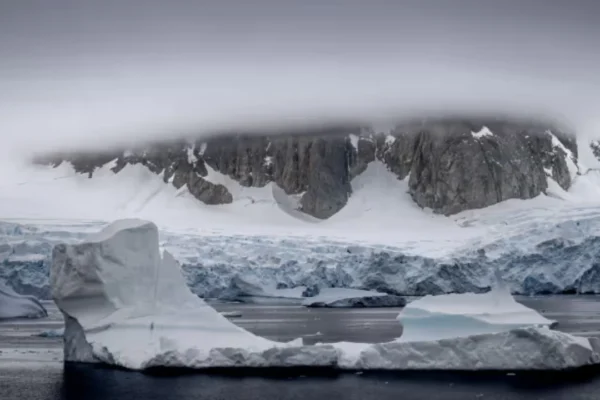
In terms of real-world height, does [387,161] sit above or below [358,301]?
above

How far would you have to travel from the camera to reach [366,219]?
9875 cm

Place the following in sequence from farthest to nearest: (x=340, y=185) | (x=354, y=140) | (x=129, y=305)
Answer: (x=354, y=140), (x=340, y=185), (x=129, y=305)

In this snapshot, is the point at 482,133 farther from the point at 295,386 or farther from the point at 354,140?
the point at 295,386

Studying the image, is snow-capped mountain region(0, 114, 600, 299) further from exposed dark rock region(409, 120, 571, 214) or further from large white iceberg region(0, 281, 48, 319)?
large white iceberg region(0, 281, 48, 319)

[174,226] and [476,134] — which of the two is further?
[476,134]

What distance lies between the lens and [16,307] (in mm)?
34500

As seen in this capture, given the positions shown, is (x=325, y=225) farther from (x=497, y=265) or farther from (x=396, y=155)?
(x=497, y=265)

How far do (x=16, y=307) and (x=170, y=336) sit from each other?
1751 cm

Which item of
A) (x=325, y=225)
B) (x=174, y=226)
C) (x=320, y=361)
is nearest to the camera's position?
(x=320, y=361)

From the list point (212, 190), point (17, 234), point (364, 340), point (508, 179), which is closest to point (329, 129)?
point (212, 190)

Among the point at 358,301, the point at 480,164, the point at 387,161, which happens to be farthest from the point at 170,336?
the point at 387,161

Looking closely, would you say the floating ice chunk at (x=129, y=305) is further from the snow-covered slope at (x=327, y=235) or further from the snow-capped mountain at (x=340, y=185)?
the snow-capped mountain at (x=340, y=185)

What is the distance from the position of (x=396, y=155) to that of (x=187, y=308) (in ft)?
294

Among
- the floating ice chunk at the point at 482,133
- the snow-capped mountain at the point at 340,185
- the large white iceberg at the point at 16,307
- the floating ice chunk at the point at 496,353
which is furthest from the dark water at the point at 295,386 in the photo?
the floating ice chunk at the point at 482,133
